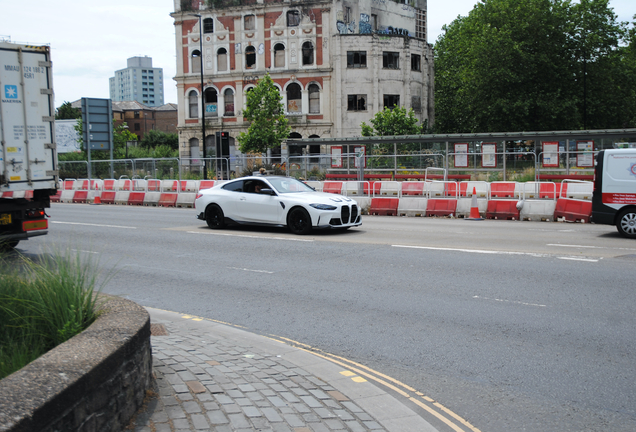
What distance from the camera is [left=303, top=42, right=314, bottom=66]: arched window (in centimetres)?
5263

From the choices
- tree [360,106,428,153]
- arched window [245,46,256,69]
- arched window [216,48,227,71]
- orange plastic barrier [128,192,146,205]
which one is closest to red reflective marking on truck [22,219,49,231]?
orange plastic barrier [128,192,146,205]

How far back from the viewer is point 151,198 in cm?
2838

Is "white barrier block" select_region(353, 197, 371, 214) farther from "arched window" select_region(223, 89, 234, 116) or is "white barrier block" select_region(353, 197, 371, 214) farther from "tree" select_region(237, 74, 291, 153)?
"arched window" select_region(223, 89, 234, 116)

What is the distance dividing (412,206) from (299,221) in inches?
291

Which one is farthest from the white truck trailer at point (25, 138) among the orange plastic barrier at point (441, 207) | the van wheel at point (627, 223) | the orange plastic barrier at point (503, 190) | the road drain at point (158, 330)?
the orange plastic barrier at point (503, 190)

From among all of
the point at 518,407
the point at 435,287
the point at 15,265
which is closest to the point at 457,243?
the point at 435,287

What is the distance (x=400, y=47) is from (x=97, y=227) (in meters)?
40.1

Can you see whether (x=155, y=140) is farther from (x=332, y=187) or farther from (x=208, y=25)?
(x=332, y=187)

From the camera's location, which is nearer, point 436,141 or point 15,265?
point 15,265

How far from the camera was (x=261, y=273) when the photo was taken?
10.3 meters

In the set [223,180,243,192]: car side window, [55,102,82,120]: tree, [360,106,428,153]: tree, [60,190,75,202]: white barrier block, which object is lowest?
[60,190,75,202]: white barrier block

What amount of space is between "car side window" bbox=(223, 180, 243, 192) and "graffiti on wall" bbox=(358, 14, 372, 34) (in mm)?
39816

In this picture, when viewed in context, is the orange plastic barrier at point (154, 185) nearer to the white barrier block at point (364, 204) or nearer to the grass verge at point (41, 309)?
the white barrier block at point (364, 204)

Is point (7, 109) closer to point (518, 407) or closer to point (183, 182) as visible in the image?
point (518, 407)
